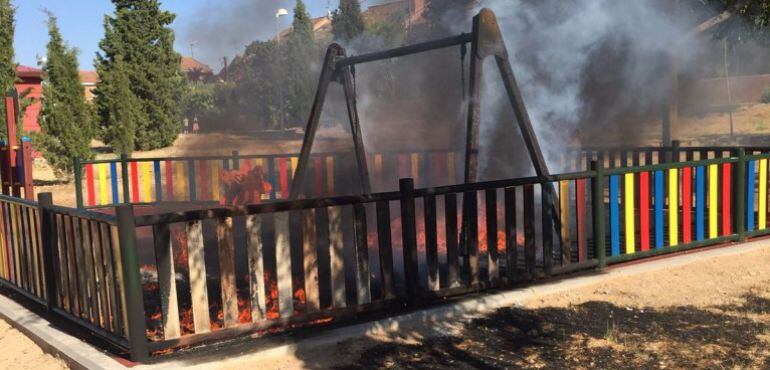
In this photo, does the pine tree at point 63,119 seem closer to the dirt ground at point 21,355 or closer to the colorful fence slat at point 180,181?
the colorful fence slat at point 180,181

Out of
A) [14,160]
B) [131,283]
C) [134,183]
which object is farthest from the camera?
[134,183]

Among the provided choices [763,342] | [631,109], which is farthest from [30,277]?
[631,109]

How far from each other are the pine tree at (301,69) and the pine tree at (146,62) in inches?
233

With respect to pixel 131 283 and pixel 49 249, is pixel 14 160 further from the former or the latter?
pixel 131 283

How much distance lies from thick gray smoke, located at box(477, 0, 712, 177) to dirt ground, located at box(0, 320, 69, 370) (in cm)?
813

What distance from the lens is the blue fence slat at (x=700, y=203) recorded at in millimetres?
7741

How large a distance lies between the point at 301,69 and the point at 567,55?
2177 cm

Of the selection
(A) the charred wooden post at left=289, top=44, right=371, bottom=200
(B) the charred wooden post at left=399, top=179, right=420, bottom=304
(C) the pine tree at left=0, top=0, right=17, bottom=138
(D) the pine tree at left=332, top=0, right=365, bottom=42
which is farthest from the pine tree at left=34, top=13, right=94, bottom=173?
(B) the charred wooden post at left=399, top=179, right=420, bottom=304

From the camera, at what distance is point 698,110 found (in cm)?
3803

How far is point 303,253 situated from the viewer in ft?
16.9

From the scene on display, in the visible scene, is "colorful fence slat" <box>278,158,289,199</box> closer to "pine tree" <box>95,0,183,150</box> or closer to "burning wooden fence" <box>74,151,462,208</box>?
"burning wooden fence" <box>74,151,462,208</box>

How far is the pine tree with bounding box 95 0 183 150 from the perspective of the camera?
30.9 meters

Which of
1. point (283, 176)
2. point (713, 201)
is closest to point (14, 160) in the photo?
point (283, 176)

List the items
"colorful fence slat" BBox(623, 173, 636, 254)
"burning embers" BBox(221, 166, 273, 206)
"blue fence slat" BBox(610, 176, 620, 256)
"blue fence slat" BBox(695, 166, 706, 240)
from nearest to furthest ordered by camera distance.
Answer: "blue fence slat" BBox(610, 176, 620, 256)
"colorful fence slat" BBox(623, 173, 636, 254)
"blue fence slat" BBox(695, 166, 706, 240)
"burning embers" BBox(221, 166, 273, 206)
